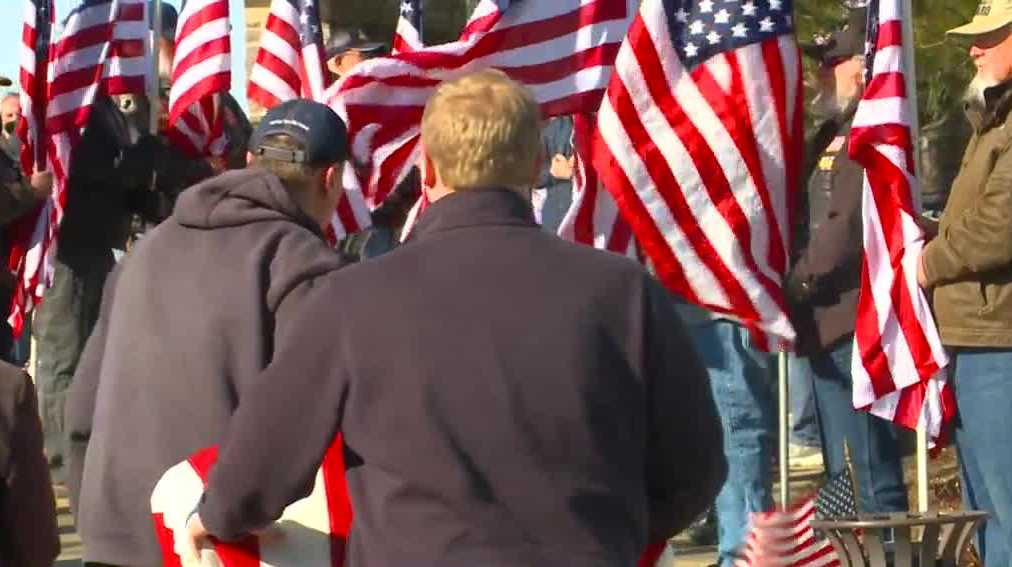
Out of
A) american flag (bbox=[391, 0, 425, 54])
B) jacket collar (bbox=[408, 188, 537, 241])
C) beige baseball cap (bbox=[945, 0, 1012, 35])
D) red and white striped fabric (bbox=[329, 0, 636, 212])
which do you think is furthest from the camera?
american flag (bbox=[391, 0, 425, 54])

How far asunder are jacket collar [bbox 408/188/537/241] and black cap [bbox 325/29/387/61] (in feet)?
21.1

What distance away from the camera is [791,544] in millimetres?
6969

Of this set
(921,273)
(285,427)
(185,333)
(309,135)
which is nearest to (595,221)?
(921,273)

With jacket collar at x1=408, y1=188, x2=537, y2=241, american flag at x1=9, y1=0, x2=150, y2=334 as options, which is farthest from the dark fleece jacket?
american flag at x1=9, y1=0, x2=150, y2=334

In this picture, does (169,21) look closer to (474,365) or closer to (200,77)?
(200,77)

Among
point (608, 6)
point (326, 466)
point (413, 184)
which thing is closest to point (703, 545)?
point (413, 184)

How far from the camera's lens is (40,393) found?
455 inches

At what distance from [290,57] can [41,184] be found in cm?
119

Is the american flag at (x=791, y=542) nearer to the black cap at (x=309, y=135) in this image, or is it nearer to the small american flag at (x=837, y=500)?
the small american flag at (x=837, y=500)

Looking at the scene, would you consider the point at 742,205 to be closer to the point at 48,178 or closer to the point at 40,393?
the point at 48,178

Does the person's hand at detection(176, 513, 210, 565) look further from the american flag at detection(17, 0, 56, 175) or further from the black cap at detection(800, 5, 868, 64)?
the american flag at detection(17, 0, 56, 175)

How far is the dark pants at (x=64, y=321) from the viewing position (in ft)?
36.8

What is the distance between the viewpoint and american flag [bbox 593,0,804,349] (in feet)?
27.0

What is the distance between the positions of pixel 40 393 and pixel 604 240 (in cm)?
387
